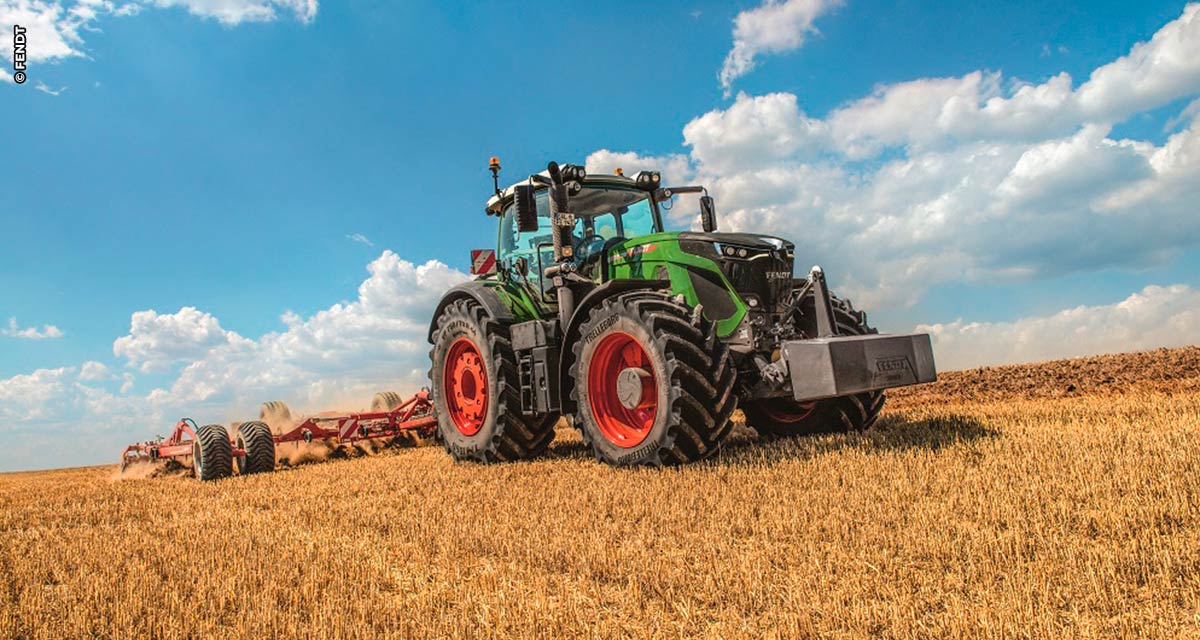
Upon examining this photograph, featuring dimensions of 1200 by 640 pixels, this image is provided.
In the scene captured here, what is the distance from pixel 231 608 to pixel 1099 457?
5522 mm

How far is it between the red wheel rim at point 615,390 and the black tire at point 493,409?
51.5 inches

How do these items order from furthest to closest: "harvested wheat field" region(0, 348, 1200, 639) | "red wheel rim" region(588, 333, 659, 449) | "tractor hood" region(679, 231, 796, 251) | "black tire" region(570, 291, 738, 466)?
1. "tractor hood" region(679, 231, 796, 251)
2. "red wheel rim" region(588, 333, 659, 449)
3. "black tire" region(570, 291, 738, 466)
4. "harvested wheat field" region(0, 348, 1200, 639)

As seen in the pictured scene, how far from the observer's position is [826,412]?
7801 millimetres

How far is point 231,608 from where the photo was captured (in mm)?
3783

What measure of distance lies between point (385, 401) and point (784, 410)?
7292mm

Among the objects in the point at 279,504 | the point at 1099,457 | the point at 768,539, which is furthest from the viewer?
the point at 279,504

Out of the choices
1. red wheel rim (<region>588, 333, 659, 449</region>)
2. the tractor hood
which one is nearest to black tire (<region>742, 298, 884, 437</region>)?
the tractor hood

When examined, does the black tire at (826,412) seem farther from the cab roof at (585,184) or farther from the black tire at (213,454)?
the black tire at (213,454)

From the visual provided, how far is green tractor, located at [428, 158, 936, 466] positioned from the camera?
6184 mm

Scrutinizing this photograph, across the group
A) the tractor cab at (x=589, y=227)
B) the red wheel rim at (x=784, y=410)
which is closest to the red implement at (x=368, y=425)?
the tractor cab at (x=589, y=227)

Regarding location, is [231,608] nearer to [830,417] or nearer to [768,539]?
[768,539]

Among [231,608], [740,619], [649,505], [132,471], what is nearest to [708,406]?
[649,505]

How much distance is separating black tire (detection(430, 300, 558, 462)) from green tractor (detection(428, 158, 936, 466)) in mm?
21

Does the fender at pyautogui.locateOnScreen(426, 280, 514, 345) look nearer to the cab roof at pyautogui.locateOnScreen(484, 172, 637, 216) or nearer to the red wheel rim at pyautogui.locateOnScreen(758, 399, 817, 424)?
the cab roof at pyautogui.locateOnScreen(484, 172, 637, 216)
